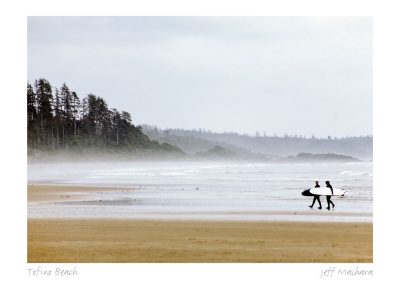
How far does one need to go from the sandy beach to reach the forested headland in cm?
617

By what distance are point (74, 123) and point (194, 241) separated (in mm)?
12413

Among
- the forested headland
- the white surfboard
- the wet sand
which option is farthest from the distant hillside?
the wet sand

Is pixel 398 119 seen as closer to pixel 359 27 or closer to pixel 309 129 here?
pixel 359 27

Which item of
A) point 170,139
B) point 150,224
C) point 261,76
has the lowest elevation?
point 150,224

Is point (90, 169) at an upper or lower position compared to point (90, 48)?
lower

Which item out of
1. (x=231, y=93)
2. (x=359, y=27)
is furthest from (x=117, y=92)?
(x=359, y=27)

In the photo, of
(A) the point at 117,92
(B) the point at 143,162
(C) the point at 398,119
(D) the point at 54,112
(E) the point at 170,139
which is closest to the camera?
(C) the point at 398,119

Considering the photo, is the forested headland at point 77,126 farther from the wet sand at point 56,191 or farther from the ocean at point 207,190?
the wet sand at point 56,191

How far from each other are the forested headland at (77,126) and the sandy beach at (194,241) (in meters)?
6.17

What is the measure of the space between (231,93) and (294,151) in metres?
5.30

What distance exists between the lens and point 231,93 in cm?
1909

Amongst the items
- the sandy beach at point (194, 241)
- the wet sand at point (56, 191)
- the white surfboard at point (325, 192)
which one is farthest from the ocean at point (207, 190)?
the sandy beach at point (194, 241)

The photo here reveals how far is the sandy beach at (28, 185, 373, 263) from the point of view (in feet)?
43.9

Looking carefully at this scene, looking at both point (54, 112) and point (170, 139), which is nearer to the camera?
point (170, 139)
